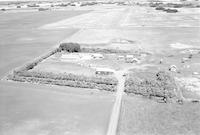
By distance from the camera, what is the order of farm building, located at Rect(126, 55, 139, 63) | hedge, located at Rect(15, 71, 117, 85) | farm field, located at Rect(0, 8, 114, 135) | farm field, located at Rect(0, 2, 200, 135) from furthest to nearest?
farm building, located at Rect(126, 55, 139, 63) < hedge, located at Rect(15, 71, 117, 85) < farm field, located at Rect(0, 2, 200, 135) < farm field, located at Rect(0, 8, 114, 135)

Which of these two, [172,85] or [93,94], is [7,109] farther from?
[172,85]

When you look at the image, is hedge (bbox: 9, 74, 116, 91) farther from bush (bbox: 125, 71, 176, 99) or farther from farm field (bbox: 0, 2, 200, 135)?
bush (bbox: 125, 71, 176, 99)

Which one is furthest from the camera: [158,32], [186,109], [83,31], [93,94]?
[83,31]

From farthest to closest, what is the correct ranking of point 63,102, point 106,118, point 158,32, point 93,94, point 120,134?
point 158,32, point 93,94, point 63,102, point 106,118, point 120,134

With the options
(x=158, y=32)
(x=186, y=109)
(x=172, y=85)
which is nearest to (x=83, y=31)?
(x=158, y=32)

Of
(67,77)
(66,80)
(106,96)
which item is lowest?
(106,96)

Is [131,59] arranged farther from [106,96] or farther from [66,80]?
[106,96]

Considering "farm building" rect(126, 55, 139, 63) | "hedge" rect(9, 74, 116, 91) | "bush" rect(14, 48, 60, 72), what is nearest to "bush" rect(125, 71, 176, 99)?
"hedge" rect(9, 74, 116, 91)

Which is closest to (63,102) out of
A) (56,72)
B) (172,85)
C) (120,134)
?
(120,134)

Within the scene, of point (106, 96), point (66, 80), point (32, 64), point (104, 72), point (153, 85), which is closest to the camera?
point (106, 96)

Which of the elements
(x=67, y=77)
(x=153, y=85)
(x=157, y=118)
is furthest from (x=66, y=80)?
(x=157, y=118)

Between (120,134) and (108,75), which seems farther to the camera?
(108,75)
